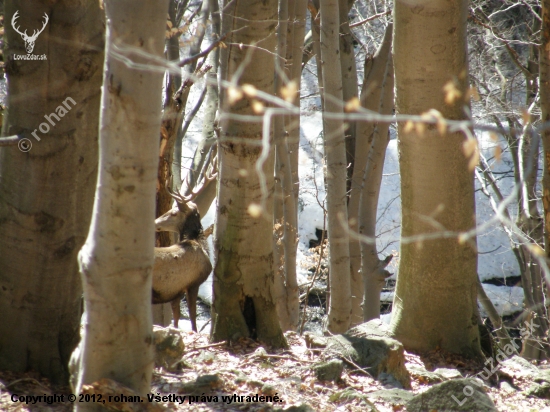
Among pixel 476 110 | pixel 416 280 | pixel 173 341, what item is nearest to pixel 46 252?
pixel 173 341

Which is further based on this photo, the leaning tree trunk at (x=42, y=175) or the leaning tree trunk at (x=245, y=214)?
the leaning tree trunk at (x=245, y=214)

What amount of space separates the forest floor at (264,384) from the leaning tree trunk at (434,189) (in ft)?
1.00

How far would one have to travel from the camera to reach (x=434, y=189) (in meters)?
4.51

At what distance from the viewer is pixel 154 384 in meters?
3.68

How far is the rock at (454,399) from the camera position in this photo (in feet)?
10.5

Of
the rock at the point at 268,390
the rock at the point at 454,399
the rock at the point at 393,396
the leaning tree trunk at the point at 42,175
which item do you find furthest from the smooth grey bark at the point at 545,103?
the leaning tree trunk at the point at 42,175

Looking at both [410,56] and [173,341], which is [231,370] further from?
[410,56]

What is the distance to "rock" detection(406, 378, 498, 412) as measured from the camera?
321cm

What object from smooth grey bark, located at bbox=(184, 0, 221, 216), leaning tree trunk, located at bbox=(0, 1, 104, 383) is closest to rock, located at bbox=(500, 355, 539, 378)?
leaning tree trunk, located at bbox=(0, 1, 104, 383)

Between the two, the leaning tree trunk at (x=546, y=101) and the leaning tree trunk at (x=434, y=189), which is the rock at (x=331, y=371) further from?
the leaning tree trunk at (x=546, y=101)

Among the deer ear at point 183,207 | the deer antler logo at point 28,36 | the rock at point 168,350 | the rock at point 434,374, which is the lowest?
the rock at point 434,374

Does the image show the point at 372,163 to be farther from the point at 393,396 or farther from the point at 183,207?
the point at 393,396

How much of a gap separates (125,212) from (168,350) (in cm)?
184

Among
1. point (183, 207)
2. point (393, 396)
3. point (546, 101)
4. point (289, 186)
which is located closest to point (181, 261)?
point (183, 207)
